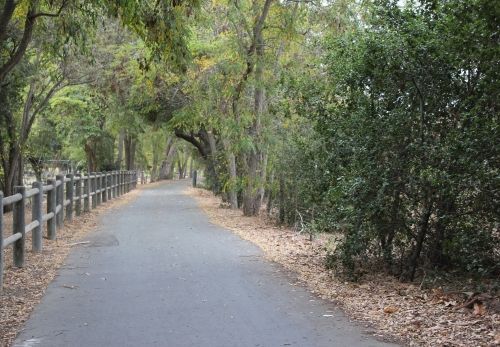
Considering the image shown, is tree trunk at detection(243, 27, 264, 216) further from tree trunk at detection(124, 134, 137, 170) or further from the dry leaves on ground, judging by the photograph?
tree trunk at detection(124, 134, 137, 170)

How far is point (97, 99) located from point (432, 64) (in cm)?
2195

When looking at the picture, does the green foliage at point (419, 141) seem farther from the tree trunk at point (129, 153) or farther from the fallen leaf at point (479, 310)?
the tree trunk at point (129, 153)

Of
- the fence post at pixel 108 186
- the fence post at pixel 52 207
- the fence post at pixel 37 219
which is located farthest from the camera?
the fence post at pixel 108 186

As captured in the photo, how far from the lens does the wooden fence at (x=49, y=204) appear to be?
9555 mm

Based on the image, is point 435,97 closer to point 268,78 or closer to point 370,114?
point 370,114

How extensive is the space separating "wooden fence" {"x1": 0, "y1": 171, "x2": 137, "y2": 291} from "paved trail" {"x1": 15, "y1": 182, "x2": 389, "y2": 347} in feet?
2.82

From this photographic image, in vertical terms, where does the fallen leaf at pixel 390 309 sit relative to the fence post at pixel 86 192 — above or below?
below

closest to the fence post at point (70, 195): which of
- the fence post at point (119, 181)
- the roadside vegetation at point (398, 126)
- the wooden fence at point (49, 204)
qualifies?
the wooden fence at point (49, 204)

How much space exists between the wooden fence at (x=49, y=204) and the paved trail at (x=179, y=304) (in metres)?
0.86

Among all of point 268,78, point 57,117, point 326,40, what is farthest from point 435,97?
point 57,117

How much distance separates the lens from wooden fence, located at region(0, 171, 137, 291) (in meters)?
9.55

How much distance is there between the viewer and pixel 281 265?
10.1m

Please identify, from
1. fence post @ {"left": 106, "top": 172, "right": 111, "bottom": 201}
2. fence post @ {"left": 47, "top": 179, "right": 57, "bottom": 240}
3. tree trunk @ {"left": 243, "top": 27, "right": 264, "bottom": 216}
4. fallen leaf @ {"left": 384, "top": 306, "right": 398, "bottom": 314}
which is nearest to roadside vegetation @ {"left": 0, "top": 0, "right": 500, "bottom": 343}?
fallen leaf @ {"left": 384, "top": 306, "right": 398, "bottom": 314}

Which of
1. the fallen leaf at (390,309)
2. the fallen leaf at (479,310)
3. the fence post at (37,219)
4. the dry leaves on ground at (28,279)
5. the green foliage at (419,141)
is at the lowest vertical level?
the dry leaves on ground at (28,279)
